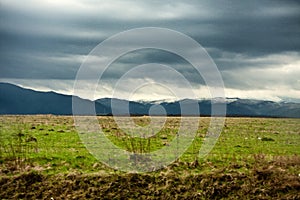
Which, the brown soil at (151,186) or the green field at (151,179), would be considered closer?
the brown soil at (151,186)

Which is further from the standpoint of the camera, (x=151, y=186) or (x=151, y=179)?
(x=151, y=179)

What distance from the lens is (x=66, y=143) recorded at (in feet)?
101

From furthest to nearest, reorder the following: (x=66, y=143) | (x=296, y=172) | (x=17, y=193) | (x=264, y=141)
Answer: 1. (x=264, y=141)
2. (x=66, y=143)
3. (x=296, y=172)
4. (x=17, y=193)

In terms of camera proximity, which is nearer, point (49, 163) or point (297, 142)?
point (49, 163)

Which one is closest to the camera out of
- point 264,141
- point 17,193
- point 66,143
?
point 17,193

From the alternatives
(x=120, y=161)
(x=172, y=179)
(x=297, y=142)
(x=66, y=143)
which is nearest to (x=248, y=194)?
(x=172, y=179)

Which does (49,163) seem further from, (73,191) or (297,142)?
(297,142)

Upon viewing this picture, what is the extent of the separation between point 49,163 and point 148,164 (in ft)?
16.5

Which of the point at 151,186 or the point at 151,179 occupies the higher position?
the point at 151,179

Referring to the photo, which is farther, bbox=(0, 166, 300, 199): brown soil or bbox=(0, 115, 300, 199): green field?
bbox=(0, 115, 300, 199): green field

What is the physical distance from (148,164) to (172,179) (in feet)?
7.74

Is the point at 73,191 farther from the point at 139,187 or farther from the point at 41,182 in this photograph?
the point at 139,187

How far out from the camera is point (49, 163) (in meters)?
22.8

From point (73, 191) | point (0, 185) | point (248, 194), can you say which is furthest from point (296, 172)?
point (0, 185)
